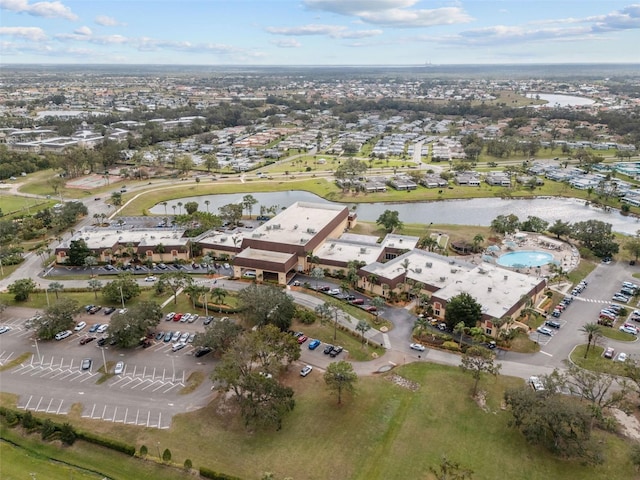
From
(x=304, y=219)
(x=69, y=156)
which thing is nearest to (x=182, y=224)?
(x=304, y=219)

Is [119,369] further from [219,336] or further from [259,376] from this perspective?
[259,376]

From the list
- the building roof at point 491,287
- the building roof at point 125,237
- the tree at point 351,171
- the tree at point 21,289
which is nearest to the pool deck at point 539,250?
the building roof at point 491,287

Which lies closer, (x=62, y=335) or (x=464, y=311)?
(x=464, y=311)

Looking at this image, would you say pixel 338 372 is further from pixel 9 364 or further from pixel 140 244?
pixel 140 244

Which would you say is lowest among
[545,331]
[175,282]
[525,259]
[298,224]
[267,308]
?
[545,331]

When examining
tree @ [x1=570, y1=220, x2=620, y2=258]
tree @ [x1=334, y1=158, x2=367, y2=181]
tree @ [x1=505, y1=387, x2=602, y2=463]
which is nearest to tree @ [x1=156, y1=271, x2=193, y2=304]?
tree @ [x1=505, y1=387, x2=602, y2=463]

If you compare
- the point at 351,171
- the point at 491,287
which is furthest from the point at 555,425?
the point at 351,171

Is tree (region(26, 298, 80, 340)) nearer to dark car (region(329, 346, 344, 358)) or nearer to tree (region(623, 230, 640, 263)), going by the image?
dark car (region(329, 346, 344, 358))
